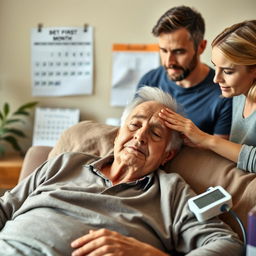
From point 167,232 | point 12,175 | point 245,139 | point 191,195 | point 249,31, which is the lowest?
point 12,175

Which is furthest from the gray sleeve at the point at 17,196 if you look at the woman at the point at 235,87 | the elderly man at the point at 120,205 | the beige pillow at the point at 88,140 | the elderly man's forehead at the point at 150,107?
the woman at the point at 235,87

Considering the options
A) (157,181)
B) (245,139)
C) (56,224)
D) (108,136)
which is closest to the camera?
(56,224)

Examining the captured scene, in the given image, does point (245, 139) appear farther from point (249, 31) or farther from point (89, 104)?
point (89, 104)

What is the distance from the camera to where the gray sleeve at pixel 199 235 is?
125 cm

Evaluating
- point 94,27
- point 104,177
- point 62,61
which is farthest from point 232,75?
point 62,61

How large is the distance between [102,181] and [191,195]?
1.11 ft

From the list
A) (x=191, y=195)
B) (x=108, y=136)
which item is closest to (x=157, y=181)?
(x=191, y=195)

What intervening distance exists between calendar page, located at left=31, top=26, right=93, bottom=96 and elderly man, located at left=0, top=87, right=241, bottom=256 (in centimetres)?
95

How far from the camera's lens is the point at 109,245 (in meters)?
1.25

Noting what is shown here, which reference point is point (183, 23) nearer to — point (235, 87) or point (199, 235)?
point (235, 87)

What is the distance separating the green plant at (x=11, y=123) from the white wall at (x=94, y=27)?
7 centimetres

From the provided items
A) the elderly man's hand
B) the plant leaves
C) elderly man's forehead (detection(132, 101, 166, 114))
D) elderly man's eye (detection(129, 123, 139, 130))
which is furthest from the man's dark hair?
the elderly man's hand

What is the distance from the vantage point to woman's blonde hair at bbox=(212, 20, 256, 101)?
5.09 feet

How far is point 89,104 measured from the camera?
8.71ft
